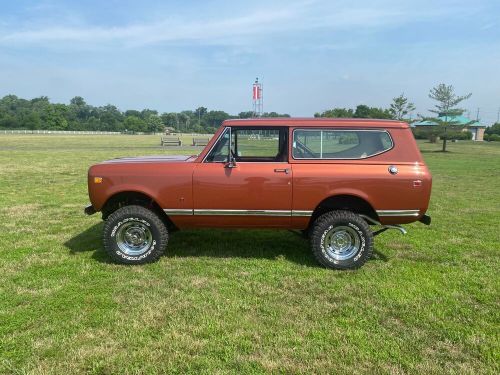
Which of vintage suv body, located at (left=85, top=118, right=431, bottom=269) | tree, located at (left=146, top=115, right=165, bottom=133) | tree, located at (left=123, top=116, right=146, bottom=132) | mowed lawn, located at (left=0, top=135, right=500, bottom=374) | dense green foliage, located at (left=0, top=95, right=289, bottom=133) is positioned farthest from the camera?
tree, located at (left=146, top=115, right=165, bottom=133)

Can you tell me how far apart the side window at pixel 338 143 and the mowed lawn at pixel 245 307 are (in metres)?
1.46

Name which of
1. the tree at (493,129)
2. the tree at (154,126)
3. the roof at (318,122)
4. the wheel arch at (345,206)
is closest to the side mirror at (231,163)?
the roof at (318,122)

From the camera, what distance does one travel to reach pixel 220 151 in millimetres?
5254

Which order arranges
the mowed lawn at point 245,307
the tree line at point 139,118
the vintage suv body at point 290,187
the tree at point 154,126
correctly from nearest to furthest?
the mowed lawn at point 245,307 < the vintage suv body at point 290,187 < the tree line at point 139,118 < the tree at point 154,126

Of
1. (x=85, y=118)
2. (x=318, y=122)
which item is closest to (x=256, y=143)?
(x=318, y=122)

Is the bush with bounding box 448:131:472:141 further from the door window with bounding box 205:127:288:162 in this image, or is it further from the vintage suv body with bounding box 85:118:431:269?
the door window with bounding box 205:127:288:162

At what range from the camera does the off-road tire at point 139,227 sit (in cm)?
519

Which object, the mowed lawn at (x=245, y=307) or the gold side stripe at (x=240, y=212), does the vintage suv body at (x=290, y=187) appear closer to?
the gold side stripe at (x=240, y=212)

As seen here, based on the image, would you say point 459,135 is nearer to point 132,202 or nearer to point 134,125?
point 132,202

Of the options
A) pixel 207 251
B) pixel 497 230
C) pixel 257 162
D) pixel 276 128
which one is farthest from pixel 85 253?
pixel 497 230

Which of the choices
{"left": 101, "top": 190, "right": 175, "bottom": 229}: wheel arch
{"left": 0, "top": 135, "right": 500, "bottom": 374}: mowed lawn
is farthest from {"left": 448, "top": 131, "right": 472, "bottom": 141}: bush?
{"left": 101, "top": 190, "right": 175, "bottom": 229}: wheel arch

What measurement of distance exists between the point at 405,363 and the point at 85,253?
4.35 metres

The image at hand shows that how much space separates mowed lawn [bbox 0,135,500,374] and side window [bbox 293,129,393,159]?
4.79ft

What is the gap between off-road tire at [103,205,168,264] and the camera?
5188 millimetres
